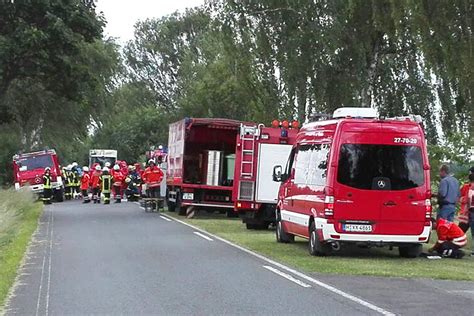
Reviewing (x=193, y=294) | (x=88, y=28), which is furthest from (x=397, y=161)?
(x=88, y=28)

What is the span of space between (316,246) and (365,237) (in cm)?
96

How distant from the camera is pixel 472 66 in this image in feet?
60.4

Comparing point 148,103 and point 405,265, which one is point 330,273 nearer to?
point 405,265

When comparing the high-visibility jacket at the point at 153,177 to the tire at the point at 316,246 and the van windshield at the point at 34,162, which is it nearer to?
the van windshield at the point at 34,162

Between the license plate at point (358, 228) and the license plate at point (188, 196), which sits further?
the license plate at point (188, 196)

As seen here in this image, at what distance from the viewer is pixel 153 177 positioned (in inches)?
1261

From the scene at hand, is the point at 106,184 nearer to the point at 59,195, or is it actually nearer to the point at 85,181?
the point at 85,181

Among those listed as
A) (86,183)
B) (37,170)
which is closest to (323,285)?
(86,183)

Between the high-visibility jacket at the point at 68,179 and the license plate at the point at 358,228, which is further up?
the high-visibility jacket at the point at 68,179

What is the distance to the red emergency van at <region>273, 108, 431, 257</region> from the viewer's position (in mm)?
15688

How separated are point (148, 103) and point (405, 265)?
65618 millimetres

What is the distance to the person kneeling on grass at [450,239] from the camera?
1667cm

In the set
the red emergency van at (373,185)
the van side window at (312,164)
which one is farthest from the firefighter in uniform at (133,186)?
the red emergency van at (373,185)

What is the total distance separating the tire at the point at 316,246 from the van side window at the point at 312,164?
36.9 inches
